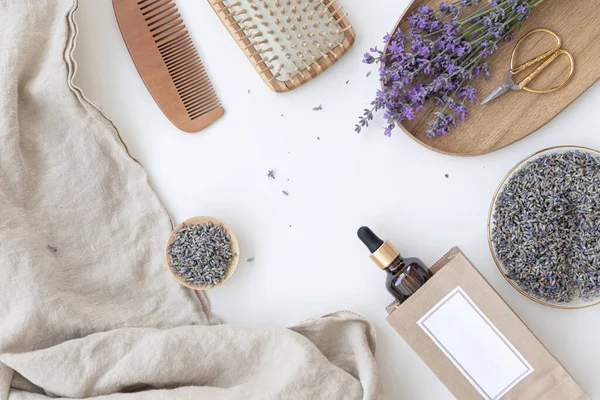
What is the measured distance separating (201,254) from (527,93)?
0.72 m

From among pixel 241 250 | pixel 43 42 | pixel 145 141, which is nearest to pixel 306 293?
pixel 241 250

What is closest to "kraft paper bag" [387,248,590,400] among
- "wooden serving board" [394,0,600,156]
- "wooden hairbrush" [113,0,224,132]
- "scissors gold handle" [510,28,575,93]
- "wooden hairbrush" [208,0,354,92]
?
"wooden serving board" [394,0,600,156]

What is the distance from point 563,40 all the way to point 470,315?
1.85ft

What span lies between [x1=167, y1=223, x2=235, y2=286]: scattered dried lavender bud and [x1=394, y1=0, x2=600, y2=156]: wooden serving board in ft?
1.45

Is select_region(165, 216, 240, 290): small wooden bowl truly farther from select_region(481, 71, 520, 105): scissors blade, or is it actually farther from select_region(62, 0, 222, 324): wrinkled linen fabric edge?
select_region(481, 71, 520, 105): scissors blade

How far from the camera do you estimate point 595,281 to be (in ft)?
3.59

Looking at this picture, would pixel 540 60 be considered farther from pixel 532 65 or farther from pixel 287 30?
pixel 287 30

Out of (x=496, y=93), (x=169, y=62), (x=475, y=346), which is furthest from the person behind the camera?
(x=169, y=62)

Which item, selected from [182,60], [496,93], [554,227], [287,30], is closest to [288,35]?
[287,30]

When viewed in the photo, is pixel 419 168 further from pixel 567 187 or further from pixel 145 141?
pixel 145 141

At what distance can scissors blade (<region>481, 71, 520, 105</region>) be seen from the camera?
114 centimetres

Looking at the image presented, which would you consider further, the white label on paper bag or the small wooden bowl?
the small wooden bowl

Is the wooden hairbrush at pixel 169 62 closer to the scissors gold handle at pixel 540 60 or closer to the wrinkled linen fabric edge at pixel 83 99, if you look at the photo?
the wrinkled linen fabric edge at pixel 83 99

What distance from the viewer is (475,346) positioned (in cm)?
104
